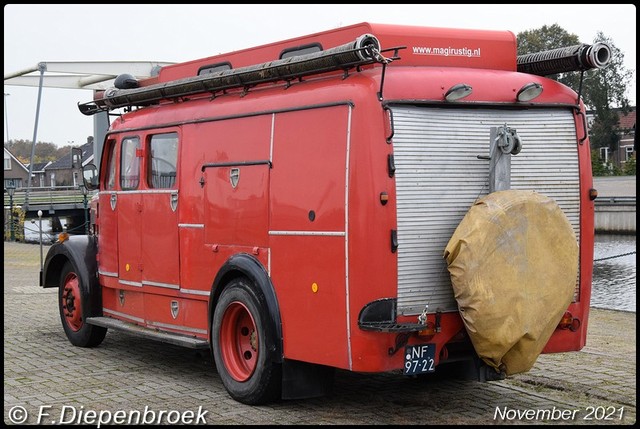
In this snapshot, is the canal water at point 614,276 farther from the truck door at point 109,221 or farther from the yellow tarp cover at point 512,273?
the truck door at point 109,221

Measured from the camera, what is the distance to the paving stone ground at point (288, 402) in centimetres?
742

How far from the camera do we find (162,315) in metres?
9.42

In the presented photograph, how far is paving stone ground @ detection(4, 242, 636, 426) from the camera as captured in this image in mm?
7422

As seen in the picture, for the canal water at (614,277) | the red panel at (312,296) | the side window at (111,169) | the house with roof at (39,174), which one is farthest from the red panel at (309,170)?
the house with roof at (39,174)

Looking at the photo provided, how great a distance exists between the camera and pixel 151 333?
9375 mm

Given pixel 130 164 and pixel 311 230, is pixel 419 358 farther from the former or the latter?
pixel 130 164

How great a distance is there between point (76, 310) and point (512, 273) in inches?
228

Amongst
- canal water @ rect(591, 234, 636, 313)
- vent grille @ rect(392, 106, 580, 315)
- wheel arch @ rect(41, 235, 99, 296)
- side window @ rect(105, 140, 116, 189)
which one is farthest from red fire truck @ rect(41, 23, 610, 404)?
canal water @ rect(591, 234, 636, 313)

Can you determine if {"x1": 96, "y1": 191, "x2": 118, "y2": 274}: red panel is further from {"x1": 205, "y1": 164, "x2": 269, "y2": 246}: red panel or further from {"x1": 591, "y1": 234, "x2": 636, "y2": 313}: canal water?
{"x1": 591, "y1": 234, "x2": 636, "y2": 313}: canal water

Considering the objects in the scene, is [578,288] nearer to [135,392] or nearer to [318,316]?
[318,316]

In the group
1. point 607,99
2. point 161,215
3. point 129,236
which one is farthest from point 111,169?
point 607,99

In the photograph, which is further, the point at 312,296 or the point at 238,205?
the point at 238,205

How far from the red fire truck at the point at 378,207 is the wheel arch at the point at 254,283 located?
14 millimetres

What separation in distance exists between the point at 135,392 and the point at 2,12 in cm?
473
